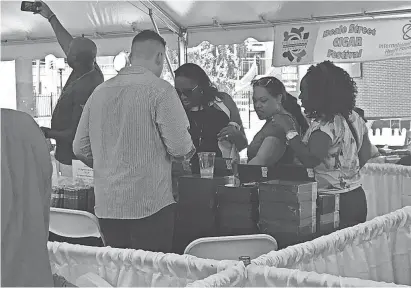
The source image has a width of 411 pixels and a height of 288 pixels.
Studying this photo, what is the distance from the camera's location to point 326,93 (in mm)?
2201

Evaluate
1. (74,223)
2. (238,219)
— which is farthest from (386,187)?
(74,223)

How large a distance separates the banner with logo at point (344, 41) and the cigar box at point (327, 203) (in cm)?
317

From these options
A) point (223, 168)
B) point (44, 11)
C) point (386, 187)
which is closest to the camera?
point (223, 168)

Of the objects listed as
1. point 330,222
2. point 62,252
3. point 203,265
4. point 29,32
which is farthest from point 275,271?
point 29,32

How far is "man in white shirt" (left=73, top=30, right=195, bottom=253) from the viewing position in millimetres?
1951

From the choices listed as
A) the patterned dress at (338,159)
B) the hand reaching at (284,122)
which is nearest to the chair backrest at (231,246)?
the patterned dress at (338,159)

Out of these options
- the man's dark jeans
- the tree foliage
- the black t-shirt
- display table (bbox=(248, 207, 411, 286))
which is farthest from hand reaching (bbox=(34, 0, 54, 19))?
the tree foliage

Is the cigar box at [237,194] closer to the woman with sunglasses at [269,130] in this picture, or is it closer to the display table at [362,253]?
the woman with sunglasses at [269,130]

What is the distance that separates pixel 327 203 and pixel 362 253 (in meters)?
0.54

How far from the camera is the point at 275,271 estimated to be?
1181 millimetres

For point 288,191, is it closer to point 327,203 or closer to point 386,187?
point 327,203

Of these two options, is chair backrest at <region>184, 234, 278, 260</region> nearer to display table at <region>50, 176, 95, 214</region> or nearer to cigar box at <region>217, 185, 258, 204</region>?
cigar box at <region>217, 185, 258, 204</region>

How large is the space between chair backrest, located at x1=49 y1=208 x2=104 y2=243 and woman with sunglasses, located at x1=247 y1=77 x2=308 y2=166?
716 mm

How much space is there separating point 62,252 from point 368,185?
120 inches
